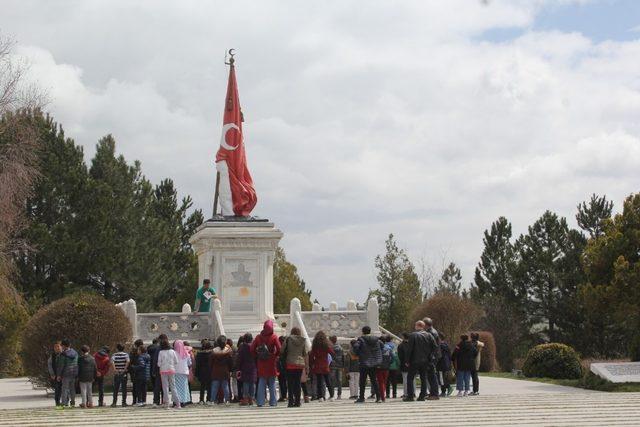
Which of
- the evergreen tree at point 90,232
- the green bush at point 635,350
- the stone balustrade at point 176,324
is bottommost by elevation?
the green bush at point 635,350

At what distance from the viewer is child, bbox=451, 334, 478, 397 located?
2338 centimetres

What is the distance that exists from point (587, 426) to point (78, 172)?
38641 mm

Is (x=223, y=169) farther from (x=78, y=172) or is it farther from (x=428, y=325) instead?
(x=428, y=325)

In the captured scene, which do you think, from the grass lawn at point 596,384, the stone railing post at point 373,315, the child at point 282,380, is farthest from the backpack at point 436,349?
the stone railing post at point 373,315

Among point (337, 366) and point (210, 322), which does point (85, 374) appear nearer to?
point (337, 366)

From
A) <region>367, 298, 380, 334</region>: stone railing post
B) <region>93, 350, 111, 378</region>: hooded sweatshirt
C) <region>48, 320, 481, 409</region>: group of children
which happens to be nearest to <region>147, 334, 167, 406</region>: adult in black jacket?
<region>48, 320, 481, 409</region>: group of children

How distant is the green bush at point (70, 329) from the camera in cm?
2828

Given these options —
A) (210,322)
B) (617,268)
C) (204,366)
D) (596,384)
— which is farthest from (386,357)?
(210,322)

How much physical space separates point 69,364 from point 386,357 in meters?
6.27

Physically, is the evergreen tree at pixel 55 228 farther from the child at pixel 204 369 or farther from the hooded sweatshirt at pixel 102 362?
the child at pixel 204 369

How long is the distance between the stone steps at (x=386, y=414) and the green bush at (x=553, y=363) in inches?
453

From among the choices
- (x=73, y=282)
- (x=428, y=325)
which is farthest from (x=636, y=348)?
(x=73, y=282)

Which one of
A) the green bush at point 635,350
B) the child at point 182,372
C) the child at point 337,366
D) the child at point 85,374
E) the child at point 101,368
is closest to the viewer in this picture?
the child at point 182,372

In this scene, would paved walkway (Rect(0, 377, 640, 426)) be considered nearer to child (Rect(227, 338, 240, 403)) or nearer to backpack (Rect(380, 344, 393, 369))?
backpack (Rect(380, 344, 393, 369))
